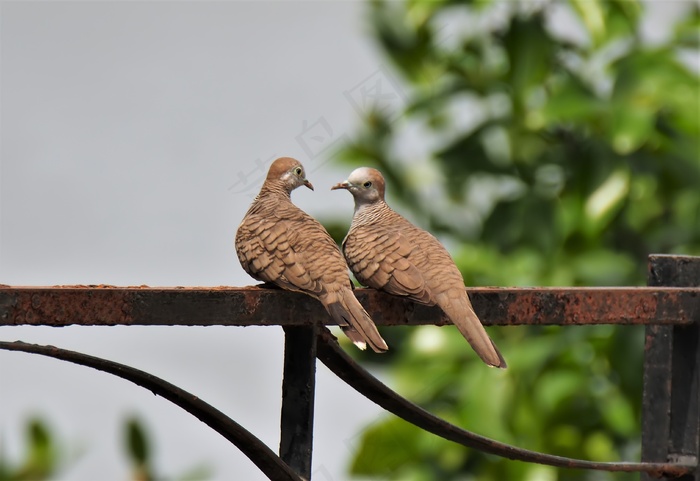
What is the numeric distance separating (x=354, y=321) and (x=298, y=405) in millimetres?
156

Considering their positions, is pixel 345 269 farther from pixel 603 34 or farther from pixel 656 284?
pixel 603 34

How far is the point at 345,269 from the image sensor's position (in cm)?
150

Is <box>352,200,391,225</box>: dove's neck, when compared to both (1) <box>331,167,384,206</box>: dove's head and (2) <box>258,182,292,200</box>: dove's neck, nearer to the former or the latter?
(1) <box>331,167,384,206</box>: dove's head

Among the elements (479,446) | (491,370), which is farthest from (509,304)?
(491,370)

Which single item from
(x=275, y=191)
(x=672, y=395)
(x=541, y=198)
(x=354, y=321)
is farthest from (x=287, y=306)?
(x=541, y=198)

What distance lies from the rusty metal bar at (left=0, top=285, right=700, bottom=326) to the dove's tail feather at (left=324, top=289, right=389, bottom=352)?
2 cm

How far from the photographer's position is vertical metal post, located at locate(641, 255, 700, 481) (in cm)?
161

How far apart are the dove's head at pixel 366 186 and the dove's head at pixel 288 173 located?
9 cm

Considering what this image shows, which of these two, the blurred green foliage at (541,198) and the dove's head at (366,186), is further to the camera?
the blurred green foliage at (541,198)

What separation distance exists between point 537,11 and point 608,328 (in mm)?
1128

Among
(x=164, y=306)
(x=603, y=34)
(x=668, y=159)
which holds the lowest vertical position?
(x=668, y=159)

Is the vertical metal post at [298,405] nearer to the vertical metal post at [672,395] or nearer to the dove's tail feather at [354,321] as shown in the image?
the dove's tail feather at [354,321]

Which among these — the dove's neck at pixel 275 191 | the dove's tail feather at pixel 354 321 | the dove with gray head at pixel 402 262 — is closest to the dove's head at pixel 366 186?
the dove with gray head at pixel 402 262

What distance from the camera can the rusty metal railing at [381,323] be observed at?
115cm
